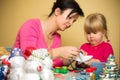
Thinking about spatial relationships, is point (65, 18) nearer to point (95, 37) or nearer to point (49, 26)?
point (49, 26)

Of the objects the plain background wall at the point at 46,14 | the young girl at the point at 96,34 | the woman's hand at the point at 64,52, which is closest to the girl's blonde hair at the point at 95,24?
the young girl at the point at 96,34

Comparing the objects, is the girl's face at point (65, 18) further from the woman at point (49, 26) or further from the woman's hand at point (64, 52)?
the woman's hand at point (64, 52)

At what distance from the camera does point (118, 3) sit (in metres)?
1.40

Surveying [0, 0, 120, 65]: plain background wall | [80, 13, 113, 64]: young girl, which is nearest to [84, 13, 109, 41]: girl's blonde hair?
[80, 13, 113, 64]: young girl

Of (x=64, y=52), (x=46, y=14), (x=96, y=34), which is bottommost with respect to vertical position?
(x=64, y=52)

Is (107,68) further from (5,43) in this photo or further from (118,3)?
(5,43)

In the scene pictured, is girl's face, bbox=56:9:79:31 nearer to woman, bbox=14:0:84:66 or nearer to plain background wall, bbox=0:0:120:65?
woman, bbox=14:0:84:66

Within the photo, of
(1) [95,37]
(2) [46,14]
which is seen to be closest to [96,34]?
(1) [95,37]

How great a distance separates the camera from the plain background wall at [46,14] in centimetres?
140

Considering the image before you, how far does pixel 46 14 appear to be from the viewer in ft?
4.90

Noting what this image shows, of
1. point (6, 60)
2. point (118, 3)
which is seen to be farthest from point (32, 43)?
point (118, 3)

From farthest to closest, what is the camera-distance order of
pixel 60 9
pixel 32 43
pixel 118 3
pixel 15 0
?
pixel 15 0 → pixel 118 3 → pixel 60 9 → pixel 32 43

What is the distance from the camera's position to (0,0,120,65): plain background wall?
55.0 inches

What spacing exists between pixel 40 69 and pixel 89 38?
0.76 metres
